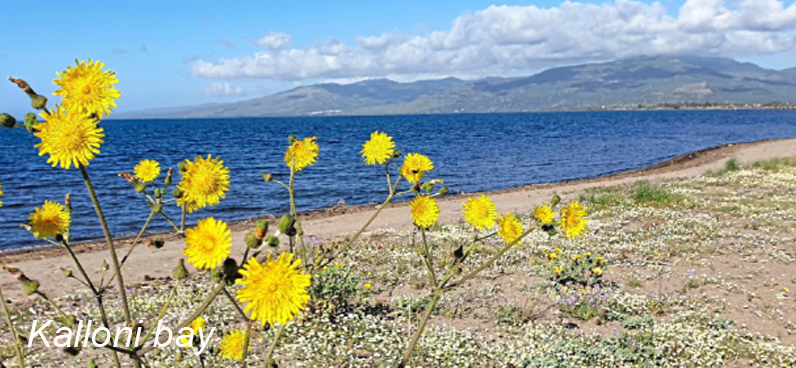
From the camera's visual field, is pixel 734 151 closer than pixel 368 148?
No

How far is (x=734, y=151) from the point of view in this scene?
130 feet

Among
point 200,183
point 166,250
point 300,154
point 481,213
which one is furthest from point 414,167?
point 166,250

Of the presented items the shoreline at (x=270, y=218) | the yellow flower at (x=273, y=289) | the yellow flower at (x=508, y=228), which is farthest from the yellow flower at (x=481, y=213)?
the shoreline at (x=270, y=218)

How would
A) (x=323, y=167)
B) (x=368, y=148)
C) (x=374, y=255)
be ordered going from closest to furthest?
(x=368, y=148) < (x=374, y=255) < (x=323, y=167)

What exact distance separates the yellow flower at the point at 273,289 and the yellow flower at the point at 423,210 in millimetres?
1366

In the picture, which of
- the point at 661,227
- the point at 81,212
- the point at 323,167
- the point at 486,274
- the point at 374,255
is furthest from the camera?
the point at 323,167

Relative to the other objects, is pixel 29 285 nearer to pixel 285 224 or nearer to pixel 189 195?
pixel 189 195

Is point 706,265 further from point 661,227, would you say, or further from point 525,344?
point 525,344

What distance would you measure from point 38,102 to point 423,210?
1855mm

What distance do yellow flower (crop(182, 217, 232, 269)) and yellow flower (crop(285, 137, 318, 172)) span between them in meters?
1.43

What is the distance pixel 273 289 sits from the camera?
1.77 m

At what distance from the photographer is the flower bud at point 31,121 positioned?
1893mm

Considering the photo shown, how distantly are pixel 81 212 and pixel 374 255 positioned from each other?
570 inches

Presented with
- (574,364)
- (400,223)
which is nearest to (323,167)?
(400,223)
